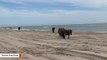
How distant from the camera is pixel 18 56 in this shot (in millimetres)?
11586

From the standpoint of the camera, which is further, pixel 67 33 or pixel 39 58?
pixel 67 33

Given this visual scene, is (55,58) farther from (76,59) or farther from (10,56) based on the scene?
(10,56)

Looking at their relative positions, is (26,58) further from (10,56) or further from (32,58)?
(10,56)

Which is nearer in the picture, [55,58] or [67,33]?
[55,58]

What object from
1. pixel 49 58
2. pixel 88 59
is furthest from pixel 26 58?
pixel 88 59

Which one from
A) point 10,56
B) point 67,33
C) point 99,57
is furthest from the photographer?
point 67,33

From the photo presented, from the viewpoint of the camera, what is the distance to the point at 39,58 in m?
12.2

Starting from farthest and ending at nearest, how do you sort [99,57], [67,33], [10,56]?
1. [67,33]
2. [99,57]
3. [10,56]

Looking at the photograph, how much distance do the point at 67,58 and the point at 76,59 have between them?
53cm

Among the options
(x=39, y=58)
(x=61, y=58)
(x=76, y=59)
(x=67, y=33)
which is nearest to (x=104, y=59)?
(x=76, y=59)

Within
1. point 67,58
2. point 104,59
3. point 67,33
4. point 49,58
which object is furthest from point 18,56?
point 67,33

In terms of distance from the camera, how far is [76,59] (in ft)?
38.4

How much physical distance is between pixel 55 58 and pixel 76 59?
1.00m

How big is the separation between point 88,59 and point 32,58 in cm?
267
